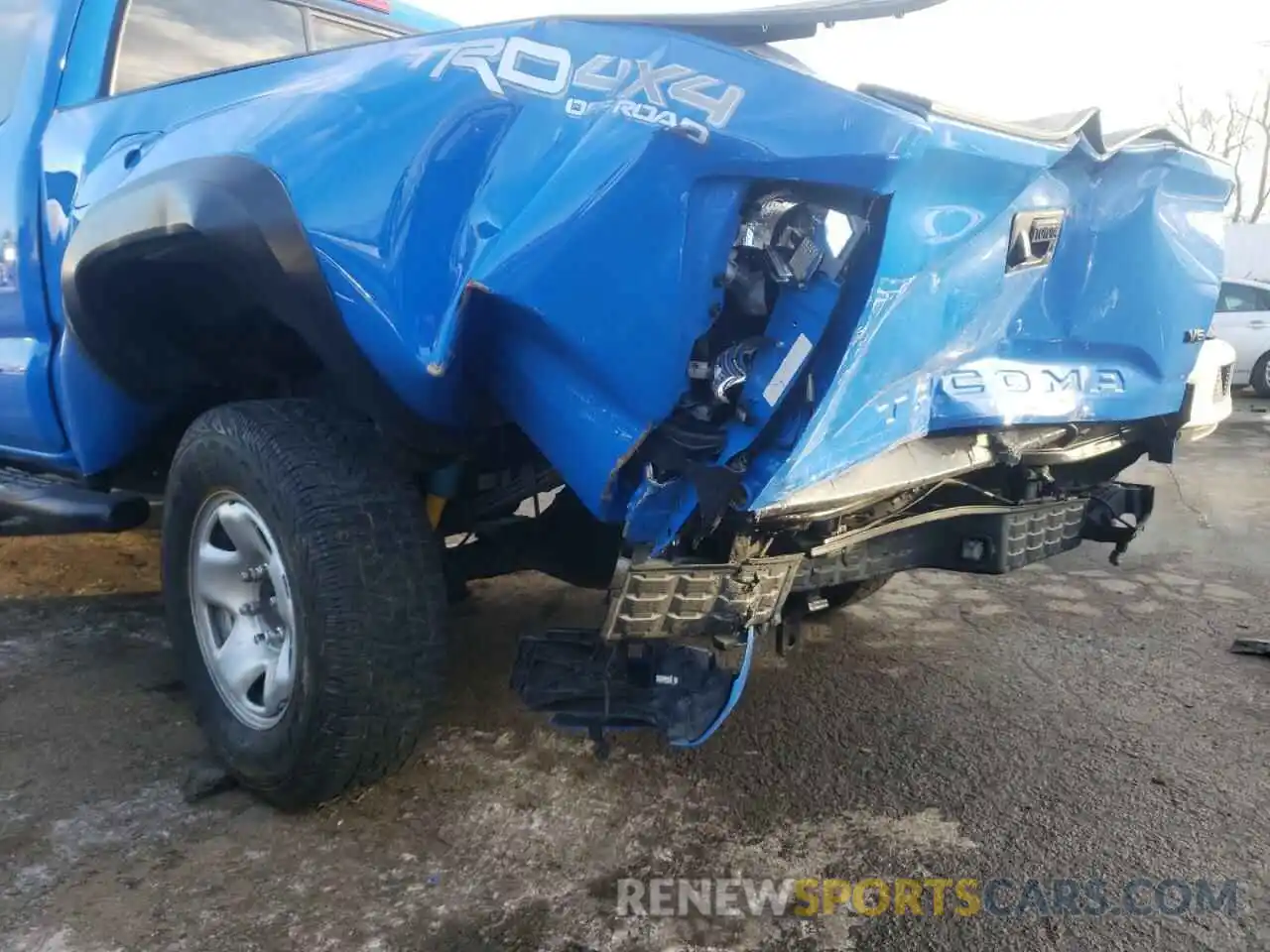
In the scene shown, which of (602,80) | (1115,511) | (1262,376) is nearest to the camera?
(602,80)

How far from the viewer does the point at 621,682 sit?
7.70 ft

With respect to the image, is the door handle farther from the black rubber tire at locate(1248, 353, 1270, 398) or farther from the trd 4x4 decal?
the black rubber tire at locate(1248, 353, 1270, 398)

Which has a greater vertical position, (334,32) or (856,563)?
(334,32)

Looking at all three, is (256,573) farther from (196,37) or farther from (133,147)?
(196,37)

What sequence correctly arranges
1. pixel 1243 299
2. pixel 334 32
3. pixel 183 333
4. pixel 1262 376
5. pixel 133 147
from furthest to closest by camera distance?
1. pixel 1243 299
2. pixel 1262 376
3. pixel 334 32
4. pixel 183 333
5. pixel 133 147

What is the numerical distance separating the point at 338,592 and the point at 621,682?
0.67m

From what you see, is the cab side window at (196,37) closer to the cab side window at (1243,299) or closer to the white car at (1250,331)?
the white car at (1250,331)

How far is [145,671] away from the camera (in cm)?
358

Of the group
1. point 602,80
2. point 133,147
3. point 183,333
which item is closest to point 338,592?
point 183,333

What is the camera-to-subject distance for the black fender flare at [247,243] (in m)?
2.28

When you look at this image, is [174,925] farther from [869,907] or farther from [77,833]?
[869,907]

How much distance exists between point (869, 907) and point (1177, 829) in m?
0.90

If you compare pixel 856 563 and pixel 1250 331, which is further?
pixel 1250 331

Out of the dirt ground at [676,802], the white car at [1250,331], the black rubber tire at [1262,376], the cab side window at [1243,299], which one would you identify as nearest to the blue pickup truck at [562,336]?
the dirt ground at [676,802]
